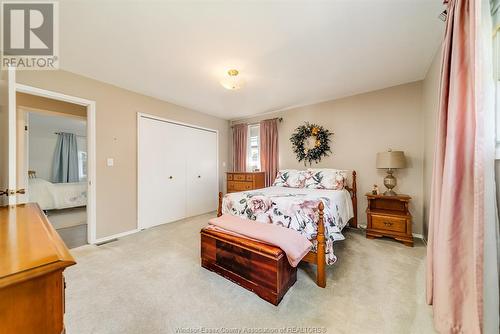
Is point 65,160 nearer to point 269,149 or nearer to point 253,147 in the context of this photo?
point 253,147

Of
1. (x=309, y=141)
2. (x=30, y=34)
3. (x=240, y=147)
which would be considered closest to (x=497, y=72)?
(x=309, y=141)

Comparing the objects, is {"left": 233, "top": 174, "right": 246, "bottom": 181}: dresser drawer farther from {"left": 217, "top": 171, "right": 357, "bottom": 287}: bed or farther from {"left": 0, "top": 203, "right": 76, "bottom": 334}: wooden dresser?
{"left": 0, "top": 203, "right": 76, "bottom": 334}: wooden dresser

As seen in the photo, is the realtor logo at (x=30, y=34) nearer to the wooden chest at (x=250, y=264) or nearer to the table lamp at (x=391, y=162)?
the wooden chest at (x=250, y=264)

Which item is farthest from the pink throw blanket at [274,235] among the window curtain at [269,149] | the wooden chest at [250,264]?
the window curtain at [269,149]

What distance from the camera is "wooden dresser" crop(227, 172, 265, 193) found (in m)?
4.00

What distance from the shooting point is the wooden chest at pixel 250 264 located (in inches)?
61.8

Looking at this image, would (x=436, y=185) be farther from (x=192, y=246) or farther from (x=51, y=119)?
(x=51, y=119)

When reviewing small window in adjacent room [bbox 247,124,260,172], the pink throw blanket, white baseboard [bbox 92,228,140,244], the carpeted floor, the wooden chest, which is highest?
small window in adjacent room [bbox 247,124,260,172]

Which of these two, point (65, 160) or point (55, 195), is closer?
point (55, 195)

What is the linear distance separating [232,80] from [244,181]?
6.81ft

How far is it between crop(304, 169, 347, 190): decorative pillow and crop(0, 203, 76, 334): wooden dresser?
304 centimetres

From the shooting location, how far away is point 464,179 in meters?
1.08

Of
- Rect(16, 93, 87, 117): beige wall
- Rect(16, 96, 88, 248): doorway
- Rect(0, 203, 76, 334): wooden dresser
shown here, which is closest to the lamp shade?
Rect(0, 203, 76, 334): wooden dresser

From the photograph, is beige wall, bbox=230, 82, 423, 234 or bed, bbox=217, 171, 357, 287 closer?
bed, bbox=217, 171, 357, 287
